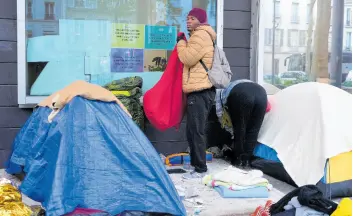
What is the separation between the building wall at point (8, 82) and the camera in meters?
4.93

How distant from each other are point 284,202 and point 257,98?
5.41 feet

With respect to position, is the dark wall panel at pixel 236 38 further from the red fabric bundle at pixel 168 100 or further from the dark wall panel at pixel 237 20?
the red fabric bundle at pixel 168 100

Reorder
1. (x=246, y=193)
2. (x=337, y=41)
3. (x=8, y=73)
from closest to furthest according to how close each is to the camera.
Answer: (x=246, y=193), (x=8, y=73), (x=337, y=41)

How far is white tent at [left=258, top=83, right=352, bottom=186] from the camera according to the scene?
4.25m

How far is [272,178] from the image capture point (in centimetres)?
481

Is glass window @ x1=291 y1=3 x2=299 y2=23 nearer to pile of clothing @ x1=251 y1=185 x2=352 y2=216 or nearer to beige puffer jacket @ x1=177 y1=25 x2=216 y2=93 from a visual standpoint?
beige puffer jacket @ x1=177 y1=25 x2=216 y2=93

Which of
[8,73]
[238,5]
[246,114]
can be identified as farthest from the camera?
[238,5]

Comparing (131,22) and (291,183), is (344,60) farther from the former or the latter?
(131,22)

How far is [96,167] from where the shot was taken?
3.27 meters

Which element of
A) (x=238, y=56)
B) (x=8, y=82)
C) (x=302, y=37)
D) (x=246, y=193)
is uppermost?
(x=302, y=37)

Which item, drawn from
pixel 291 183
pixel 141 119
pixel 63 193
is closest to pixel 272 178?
pixel 291 183

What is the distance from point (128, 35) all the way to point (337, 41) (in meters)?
2.75

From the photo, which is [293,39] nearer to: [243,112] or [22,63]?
[243,112]

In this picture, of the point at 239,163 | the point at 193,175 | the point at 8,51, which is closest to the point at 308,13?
the point at 239,163
